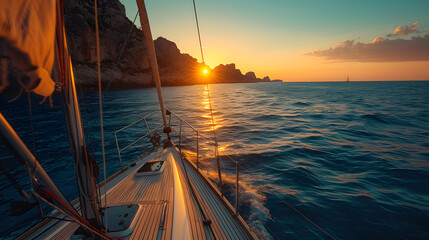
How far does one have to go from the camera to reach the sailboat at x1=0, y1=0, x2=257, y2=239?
1.12 metres

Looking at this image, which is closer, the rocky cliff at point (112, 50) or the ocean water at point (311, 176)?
the ocean water at point (311, 176)

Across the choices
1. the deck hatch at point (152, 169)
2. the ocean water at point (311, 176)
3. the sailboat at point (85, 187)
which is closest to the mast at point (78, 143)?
the sailboat at point (85, 187)

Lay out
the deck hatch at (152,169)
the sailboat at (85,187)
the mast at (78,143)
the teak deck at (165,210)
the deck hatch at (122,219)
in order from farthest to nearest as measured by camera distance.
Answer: the deck hatch at (152,169) → the teak deck at (165,210) → the deck hatch at (122,219) → the mast at (78,143) → the sailboat at (85,187)

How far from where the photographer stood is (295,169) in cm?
592

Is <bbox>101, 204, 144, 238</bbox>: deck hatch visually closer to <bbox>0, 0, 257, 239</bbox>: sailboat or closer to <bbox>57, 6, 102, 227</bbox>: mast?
<bbox>0, 0, 257, 239</bbox>: sailboat

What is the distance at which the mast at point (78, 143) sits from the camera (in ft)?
4.71

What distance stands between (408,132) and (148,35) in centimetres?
1434

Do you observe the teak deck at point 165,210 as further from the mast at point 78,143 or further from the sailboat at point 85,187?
the mast at point 78,143

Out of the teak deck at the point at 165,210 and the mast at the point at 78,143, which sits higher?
the mast at the point at 78,143

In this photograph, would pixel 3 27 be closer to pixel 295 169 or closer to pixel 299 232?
pixel 299 232

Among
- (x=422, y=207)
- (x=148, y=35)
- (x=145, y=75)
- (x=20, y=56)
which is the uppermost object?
(x=145, y=75)

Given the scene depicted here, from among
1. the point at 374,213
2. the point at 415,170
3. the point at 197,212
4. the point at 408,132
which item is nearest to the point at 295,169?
the point at 374,213

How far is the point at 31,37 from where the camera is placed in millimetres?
1121

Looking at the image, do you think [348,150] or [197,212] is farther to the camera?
[348,150]
